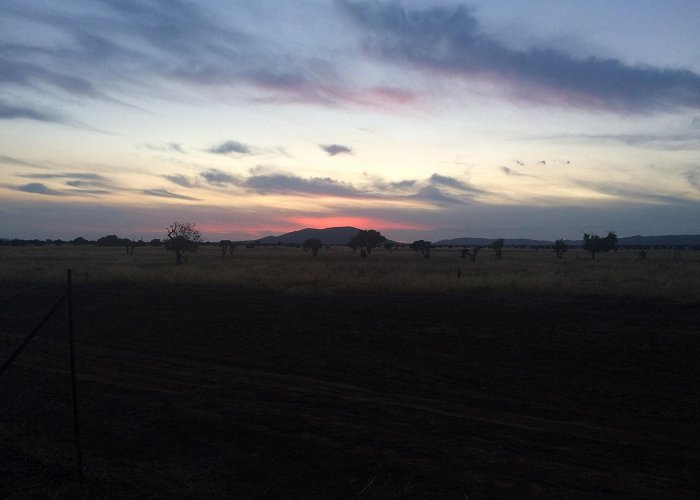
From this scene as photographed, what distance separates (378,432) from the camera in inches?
318

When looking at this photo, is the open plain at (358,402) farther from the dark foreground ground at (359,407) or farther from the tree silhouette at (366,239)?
the tree silhouette at (366,239)

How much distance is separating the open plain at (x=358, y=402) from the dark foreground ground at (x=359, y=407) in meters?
0.04

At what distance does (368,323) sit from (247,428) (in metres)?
9.87

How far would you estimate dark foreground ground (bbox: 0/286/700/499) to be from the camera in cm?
651

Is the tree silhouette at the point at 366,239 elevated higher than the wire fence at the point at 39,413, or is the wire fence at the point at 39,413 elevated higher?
the tree silhouette at the point at 366,239

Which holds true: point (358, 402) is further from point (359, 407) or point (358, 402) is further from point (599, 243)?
point (599, 243)

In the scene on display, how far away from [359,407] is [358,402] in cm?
32

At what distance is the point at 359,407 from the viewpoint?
9.34 m

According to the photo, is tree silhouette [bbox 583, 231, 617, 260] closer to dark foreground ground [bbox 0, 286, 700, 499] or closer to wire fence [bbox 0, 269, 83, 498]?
dark foreground ground [bbox 0, 286, 700, 499]

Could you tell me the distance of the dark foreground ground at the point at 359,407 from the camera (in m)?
6.51

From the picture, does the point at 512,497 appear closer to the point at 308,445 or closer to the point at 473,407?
the point at 308,445

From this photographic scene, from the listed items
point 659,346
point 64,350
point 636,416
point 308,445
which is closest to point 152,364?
point 64,350

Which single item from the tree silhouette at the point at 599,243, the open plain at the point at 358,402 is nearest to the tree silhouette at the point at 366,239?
the tree silhouette at the point at 599,243

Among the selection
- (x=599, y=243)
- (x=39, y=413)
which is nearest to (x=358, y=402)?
(x=39, y=413)
